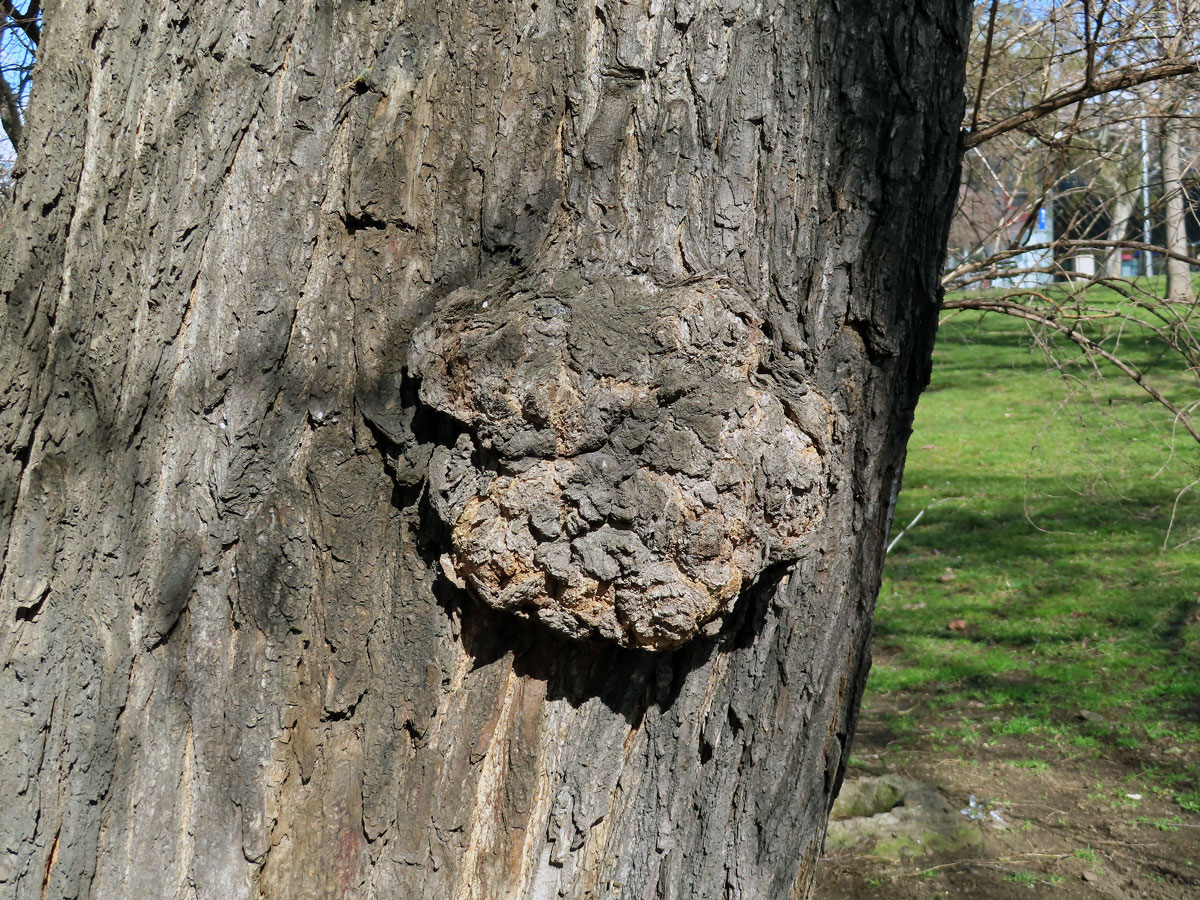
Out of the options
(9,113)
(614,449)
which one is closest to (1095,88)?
(614,449)

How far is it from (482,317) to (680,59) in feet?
1.59

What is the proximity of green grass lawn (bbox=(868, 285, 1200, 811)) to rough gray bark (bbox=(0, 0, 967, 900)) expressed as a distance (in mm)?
3434

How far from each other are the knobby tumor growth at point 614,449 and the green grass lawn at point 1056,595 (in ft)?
11.3

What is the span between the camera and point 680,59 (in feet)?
4.79

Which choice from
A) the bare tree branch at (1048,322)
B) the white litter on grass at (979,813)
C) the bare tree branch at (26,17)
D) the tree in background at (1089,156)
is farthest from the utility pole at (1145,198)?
the bare tree branch at (26,17)

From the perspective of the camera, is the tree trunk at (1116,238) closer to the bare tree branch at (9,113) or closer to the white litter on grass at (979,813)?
the white litter on grass at (979,813)

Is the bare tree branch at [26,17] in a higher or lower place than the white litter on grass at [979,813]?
higher

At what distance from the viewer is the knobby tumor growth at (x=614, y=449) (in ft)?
4.62

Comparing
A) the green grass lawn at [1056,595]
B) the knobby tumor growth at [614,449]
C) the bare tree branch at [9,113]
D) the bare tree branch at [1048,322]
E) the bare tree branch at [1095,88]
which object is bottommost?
the green grass lawn at [1056,595]

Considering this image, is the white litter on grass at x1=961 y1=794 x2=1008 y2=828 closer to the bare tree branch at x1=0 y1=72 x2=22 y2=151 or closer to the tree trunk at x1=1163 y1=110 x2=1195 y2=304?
the tree trunk at x1=1163 y1=110 x2=1195 y2=304

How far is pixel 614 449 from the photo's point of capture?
1.44 metres

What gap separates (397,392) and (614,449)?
0.37 meters

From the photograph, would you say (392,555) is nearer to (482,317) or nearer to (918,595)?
(482,317)

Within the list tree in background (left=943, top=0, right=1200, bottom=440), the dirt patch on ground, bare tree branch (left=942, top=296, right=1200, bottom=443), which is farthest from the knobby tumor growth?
bare tree branch (left=942, top=296, right=1200, bottom=443)
